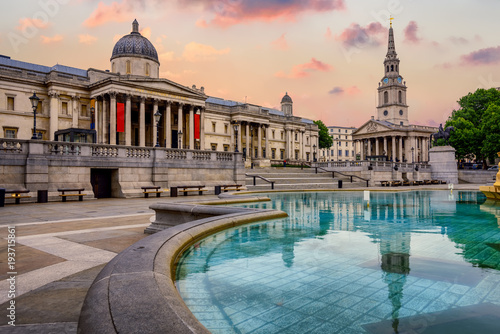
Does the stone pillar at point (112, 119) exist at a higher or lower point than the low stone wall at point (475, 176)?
higher

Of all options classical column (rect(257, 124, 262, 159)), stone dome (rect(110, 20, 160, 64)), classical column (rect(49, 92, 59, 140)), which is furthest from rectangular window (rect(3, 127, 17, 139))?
classical column (rect(257, 124, 262, 159))

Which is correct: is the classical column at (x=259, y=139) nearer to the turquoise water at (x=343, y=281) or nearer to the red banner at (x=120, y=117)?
the red banner at (x=120, y=117)

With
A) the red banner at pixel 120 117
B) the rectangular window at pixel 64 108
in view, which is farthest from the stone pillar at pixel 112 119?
the rectangular window at pixel 64 108

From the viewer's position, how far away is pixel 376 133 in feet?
350

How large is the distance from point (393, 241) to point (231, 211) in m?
4.06

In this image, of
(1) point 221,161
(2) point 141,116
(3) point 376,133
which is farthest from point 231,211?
(3) point 376,133

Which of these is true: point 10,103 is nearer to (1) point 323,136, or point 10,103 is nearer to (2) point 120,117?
(2) point 120,117

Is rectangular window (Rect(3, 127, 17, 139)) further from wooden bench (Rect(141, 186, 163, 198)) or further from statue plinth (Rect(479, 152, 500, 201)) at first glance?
statue plinth (Rect(479, 152, 500, 201))

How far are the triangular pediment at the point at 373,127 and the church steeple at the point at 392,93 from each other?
68.1 feet

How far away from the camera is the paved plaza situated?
11.4 feet

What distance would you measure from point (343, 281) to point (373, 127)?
111 metres

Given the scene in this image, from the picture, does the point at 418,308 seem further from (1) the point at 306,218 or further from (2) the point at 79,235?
(2) the point at 79,235

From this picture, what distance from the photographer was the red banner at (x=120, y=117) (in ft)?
163

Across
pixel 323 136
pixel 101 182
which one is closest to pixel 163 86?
pixel 101 182
